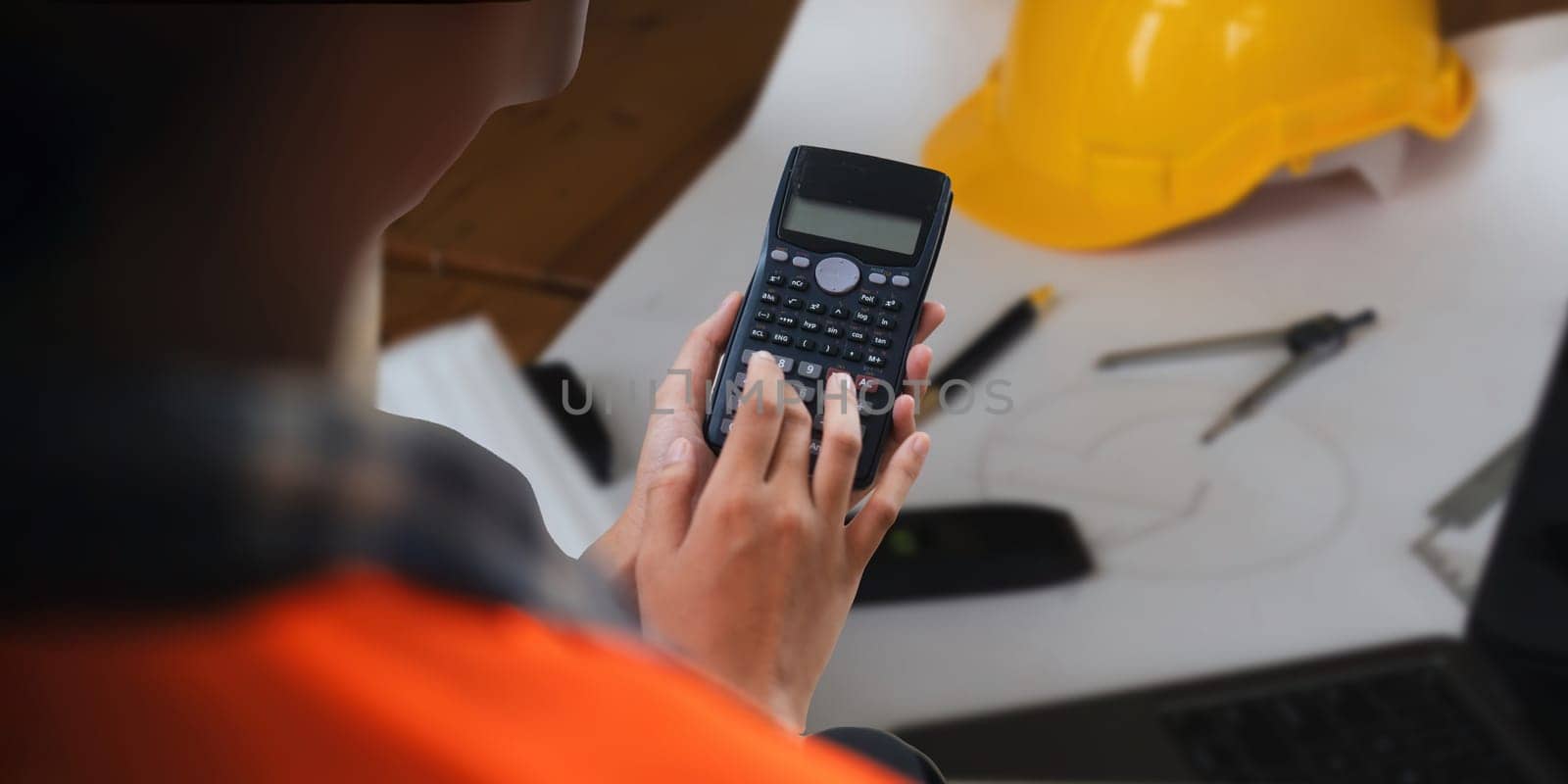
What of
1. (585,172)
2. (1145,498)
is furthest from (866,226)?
(585,172)

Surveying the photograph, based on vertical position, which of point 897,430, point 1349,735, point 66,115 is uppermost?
point 66,115

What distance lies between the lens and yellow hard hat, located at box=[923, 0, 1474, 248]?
2.04 ft

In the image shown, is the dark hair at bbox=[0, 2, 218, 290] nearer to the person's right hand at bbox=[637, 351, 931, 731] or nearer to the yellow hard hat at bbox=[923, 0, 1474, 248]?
the person's right hand at bbox=[637, 351, 931, 731]

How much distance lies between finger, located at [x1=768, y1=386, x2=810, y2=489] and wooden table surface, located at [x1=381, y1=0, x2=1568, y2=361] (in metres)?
0.24

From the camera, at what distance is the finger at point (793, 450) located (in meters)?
0.34

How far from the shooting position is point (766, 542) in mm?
323

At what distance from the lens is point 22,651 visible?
15cm

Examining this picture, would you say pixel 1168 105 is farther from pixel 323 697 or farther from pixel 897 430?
pixel 323 697

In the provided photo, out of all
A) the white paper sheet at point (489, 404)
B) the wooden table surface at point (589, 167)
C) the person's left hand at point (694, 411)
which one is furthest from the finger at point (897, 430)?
the wooden table surface at point (589, 167)

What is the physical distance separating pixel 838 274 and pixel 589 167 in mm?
347

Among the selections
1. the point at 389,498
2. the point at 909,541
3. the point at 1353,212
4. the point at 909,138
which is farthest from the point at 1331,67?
the point at 389,498

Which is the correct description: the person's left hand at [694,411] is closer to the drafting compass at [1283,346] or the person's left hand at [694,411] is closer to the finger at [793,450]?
the finger at [793,450]

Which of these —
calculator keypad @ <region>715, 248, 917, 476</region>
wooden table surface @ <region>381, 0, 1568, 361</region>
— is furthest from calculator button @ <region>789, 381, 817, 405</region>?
wooden table surface @ <region>381, 0, 1568, 361</region>

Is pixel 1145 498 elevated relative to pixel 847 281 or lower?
lower
